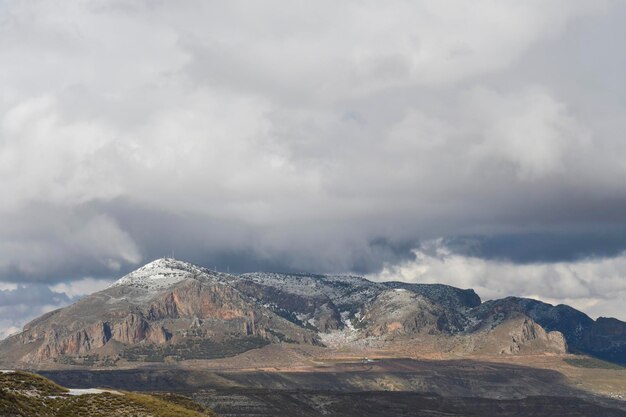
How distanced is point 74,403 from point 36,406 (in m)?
9.24

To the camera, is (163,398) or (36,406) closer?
(36,406)

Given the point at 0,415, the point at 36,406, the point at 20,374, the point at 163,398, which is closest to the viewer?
the point at 0,415

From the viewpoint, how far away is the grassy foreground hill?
496 feet

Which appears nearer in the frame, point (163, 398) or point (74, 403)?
point (74, 403)

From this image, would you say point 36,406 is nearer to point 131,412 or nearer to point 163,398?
point 131,412

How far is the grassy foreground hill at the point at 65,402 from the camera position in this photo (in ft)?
496

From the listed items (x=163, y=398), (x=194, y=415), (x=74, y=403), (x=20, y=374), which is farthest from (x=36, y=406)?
(x=163, y=398)

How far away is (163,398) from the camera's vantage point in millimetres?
199625

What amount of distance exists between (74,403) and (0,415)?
2641 cm

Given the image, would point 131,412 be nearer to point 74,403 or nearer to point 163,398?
point 74,403

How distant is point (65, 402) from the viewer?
16075 cm

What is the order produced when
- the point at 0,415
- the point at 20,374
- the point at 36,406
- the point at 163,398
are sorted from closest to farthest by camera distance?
the point at 0,415 → the point at 36,406 → the point at 20,374 → the point at 163,398

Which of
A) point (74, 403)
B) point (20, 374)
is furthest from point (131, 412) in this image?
point (20, 374)

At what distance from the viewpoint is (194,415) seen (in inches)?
6841
